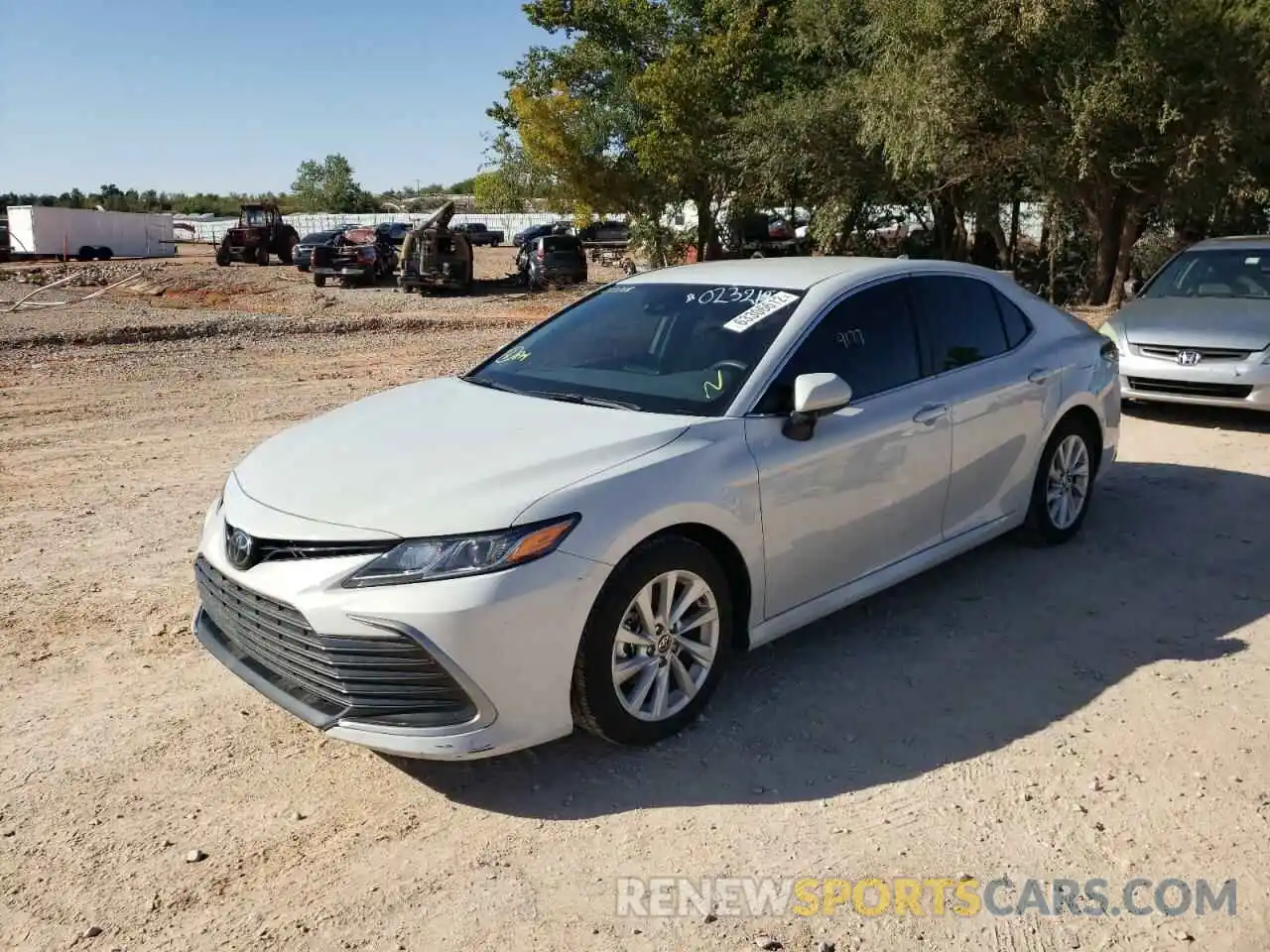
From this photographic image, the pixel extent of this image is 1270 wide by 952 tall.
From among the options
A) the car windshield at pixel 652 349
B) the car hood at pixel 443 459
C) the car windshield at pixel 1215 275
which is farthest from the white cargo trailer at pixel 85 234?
the car hood at pixel 443 459

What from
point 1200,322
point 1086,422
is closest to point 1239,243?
point 1200,322

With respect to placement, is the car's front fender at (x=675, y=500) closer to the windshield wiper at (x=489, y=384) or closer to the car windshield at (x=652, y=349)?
the car windshield at (x=652, y=349)

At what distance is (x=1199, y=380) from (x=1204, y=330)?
1.47 feet

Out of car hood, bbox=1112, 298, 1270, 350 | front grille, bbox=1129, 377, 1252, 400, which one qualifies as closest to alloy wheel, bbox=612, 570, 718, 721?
front grille, bbox=1129, 377, 1252, 400

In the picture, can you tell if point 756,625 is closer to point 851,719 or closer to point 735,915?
point 851,719

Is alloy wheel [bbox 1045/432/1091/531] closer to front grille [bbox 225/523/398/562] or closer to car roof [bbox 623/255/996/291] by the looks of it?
car roof [bbox 623/255/996/291]

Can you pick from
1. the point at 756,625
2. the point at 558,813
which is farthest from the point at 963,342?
the point at 558,813

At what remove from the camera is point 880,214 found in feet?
81.1

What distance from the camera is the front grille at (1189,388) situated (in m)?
8.53

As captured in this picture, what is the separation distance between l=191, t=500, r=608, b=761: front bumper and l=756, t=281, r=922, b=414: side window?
126 cm

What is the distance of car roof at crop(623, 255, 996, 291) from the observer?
4746 mm

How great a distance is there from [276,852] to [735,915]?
1336mm

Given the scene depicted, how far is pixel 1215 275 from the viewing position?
32.3 feet

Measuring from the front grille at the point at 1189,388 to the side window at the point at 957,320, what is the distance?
4155 mm
